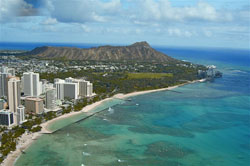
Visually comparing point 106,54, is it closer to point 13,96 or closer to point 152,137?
point 13,96

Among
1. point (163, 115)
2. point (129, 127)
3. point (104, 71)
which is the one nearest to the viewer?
point (129, 127)

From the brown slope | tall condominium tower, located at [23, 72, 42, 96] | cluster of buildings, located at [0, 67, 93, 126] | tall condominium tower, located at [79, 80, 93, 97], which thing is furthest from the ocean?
the brown slope

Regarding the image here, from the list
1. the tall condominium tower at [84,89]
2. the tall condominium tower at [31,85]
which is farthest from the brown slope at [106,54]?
the tall condominium tower at [31,85]

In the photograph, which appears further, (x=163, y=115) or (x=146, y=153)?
(x=163, y=115)

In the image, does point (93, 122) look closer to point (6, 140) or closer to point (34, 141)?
point (34, 141)

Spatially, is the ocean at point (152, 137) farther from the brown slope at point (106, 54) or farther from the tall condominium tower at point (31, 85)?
the brown slope at point (106, 54)

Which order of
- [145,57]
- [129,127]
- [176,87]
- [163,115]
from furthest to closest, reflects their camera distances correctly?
1. [145,57]
2. [176,87]
3. [163,115]
4. [129,127]

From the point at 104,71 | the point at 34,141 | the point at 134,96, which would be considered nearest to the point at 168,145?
the point at 34,141
